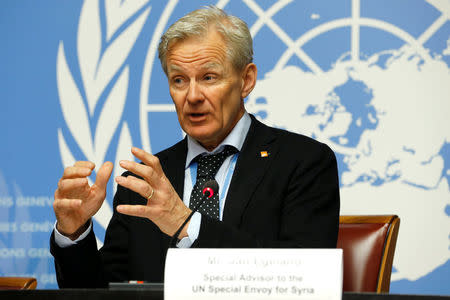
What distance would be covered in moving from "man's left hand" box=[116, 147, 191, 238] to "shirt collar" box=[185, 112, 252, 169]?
0.70m

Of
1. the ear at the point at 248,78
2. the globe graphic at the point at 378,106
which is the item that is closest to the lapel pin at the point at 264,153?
the ear at the point at 248,78

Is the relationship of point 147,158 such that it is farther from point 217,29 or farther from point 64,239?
point 217,29

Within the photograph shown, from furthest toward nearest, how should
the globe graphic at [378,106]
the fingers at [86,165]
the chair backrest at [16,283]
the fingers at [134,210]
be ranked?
the globe graphic at [378,106] → the chair backrest at [16,283] → the fingers at [86,165] → the fingers at [134,210]

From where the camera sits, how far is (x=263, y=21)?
3.22 meters

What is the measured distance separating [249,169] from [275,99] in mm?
1062

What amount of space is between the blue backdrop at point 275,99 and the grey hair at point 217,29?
3.15 feet

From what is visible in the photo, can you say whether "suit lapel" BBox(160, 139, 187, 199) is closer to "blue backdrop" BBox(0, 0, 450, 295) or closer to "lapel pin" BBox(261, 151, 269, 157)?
"lapel pin" BBox(261, 151, 269, 157)

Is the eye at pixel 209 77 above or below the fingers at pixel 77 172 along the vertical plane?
above

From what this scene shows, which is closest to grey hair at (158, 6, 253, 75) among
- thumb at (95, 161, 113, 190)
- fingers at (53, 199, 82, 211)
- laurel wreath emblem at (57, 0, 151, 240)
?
thumb at (95, 161, 113, 190)

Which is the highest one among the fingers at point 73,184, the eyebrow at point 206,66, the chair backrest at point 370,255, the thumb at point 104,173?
the eyebrow at point 206,66

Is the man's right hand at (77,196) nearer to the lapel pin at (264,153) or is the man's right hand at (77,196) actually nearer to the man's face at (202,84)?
the man's face at (202,84)

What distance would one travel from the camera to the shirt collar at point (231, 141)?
2.28 metres

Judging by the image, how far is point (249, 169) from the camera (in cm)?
221

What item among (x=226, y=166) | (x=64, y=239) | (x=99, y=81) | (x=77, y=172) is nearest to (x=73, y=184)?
(x=77, y=172)
